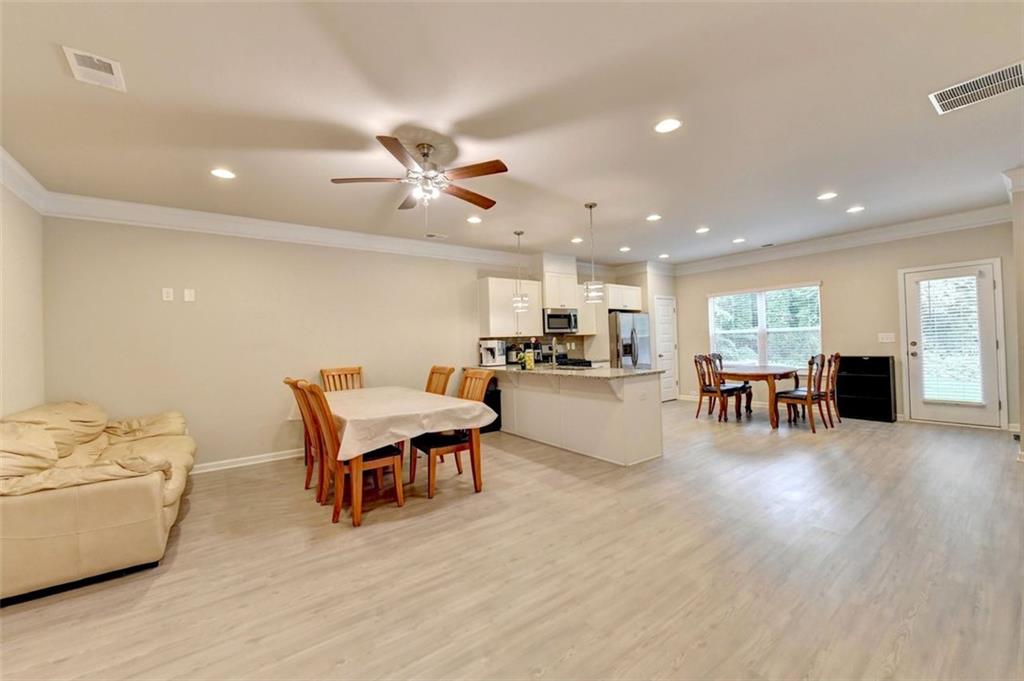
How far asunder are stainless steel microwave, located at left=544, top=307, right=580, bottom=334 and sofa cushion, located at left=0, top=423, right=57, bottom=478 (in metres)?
5.40

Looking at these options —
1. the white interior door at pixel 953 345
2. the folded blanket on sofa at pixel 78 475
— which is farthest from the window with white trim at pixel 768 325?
the folded blanket on sofa at pixel 78 475

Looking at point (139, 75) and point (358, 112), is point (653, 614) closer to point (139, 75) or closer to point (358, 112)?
point (358, 112)

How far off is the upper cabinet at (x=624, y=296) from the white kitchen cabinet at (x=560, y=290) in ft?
2.32

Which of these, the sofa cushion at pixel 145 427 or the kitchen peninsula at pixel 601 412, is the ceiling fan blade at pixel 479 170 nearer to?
the kitchen peninsula at pixel 601 412

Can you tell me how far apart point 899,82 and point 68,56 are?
432cm

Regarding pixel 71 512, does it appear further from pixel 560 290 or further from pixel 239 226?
pixel 560 290

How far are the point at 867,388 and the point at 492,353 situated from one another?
5.36 metres

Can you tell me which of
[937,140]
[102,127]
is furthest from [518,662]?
[937,140]

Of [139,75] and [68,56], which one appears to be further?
[139,75]

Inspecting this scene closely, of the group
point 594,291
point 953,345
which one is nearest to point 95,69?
point 594,291

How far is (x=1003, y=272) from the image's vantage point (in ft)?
16.0

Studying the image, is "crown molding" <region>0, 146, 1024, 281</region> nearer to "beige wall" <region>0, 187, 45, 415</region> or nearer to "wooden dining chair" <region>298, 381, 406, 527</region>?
"beige wall" <region>0, 187, 45, 415</region>

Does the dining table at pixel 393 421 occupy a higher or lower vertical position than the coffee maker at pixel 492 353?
lower

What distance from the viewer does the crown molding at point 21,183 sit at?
2.92 meters
